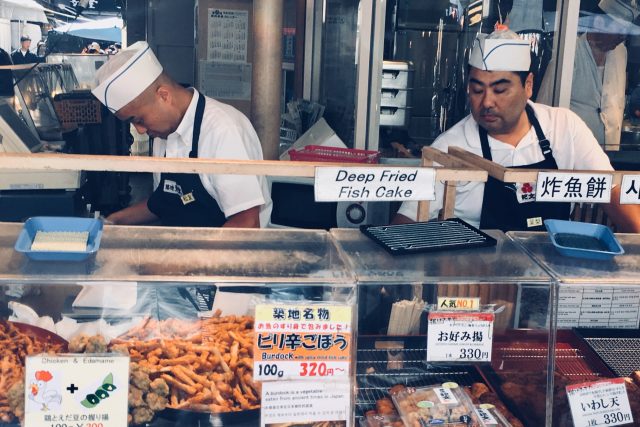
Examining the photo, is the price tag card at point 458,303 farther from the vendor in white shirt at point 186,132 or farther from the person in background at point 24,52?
the person in background at point 24,52

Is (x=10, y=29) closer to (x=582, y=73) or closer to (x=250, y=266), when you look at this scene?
(x=582, y=73)

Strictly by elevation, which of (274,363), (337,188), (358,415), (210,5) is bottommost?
(358,415)

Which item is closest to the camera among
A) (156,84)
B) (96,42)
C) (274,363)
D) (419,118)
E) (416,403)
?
(274,363)

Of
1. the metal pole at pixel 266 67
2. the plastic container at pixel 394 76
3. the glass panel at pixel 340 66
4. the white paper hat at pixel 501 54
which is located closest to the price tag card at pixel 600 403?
the white paper hat at pixel 501 54

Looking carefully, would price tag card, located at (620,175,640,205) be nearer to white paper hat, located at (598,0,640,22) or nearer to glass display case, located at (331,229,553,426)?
glass display case, located at (331,229,553,426)

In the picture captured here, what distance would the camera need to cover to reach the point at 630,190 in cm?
199

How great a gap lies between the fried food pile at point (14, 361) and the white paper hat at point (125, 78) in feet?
4.31

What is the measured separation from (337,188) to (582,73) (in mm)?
3335

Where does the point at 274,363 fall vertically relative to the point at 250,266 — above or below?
below

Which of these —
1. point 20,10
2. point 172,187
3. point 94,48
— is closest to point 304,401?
point 172,187

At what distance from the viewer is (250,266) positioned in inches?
74.0

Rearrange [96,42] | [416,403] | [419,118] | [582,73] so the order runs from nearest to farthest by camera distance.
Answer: [416,403], [582,73], [419,118], [96,42]

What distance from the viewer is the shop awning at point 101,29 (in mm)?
12266

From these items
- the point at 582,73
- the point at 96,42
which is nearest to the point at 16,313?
the point at 582,73
